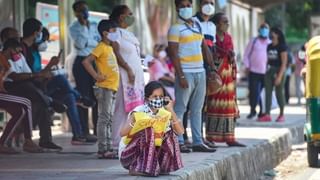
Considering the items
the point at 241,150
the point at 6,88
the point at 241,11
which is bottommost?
the point at 241,150

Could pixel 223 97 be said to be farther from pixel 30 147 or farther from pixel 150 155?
pixel 150 155

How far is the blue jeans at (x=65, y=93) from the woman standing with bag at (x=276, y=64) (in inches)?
202

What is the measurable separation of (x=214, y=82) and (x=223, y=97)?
41cm

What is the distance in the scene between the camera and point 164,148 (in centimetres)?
789

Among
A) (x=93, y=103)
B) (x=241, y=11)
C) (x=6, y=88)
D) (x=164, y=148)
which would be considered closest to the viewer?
(x=164, y=148)

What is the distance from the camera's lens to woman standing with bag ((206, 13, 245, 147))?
10930 millimetres

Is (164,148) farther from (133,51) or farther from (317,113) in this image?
(317,113)

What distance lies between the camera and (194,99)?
10406 millimetres

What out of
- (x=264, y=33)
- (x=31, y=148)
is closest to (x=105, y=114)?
(x=31, y=148)

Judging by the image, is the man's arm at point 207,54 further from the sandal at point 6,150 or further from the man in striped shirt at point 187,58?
the sandal at point 6,150

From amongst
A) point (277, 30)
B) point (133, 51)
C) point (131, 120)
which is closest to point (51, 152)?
point (133, 51)

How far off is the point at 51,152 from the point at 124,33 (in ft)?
6.66

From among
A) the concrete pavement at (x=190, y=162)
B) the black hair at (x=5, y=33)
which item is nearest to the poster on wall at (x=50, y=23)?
the concrete pavement at (x=190, y=162)

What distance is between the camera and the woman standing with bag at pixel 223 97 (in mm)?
10930
